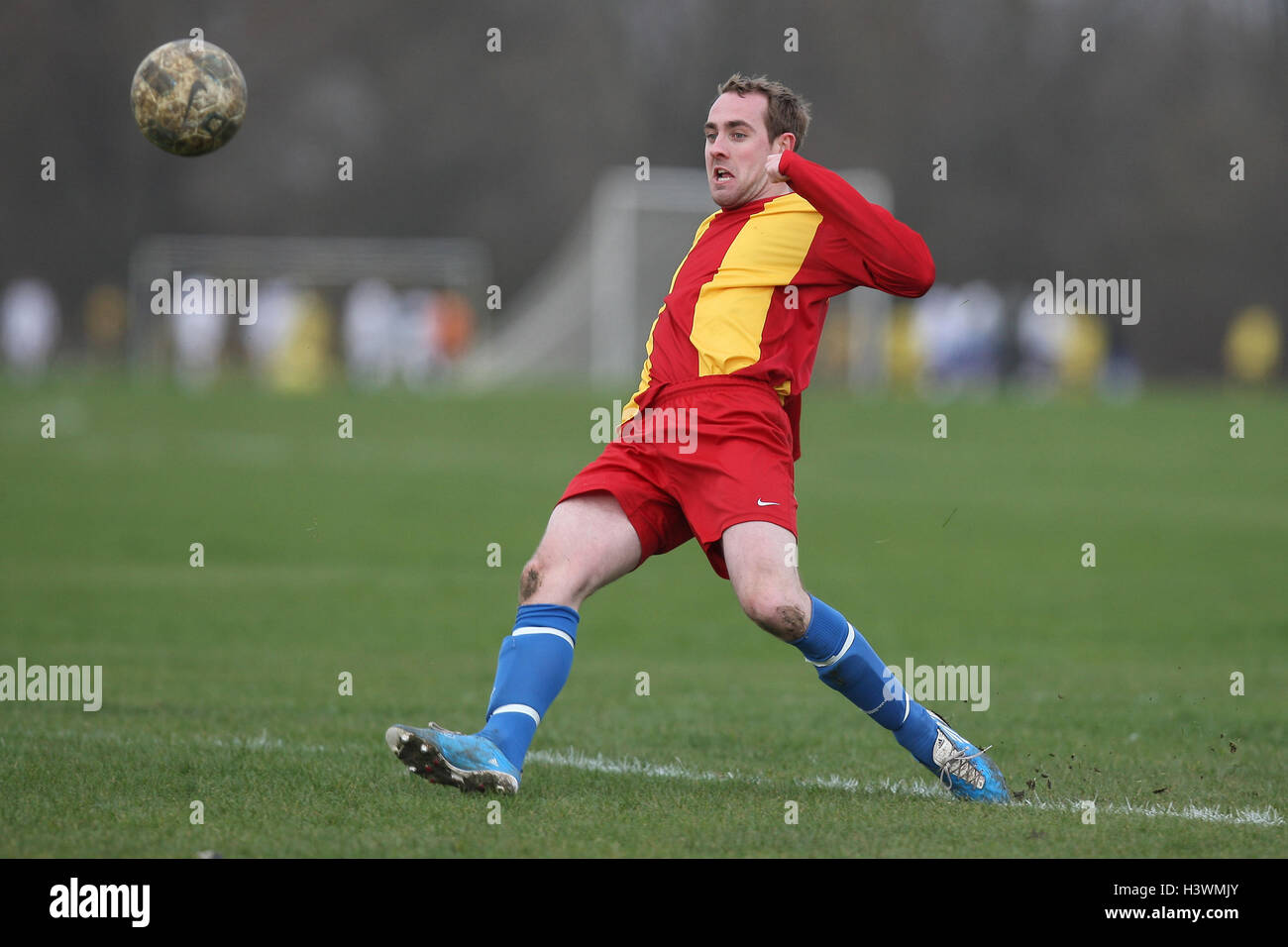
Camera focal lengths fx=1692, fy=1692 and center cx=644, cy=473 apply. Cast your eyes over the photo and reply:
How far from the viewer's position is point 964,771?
552 cm

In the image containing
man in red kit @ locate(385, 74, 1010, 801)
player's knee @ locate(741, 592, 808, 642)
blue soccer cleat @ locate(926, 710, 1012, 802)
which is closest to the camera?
player's knee @ locate(741, 592, 808, 642)

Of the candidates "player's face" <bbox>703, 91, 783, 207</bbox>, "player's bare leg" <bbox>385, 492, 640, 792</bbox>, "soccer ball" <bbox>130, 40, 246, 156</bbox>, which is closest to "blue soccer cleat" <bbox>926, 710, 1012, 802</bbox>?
"player's bare leg" <bbox>385, 492, 640, 792</bbox>

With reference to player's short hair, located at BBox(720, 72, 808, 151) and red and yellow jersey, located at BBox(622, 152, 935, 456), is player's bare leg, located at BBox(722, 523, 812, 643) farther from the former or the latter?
player's short hair, located at BBox(720, 72, 808, 151)

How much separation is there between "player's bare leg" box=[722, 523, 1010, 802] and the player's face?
1193 mm

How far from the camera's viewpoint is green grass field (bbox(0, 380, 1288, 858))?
503 centimetres

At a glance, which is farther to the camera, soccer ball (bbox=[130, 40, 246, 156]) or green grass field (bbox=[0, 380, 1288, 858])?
soccer ball (bbox=[130, 40, 246, 156])

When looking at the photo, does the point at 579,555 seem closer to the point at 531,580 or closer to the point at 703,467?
the point at 531,580

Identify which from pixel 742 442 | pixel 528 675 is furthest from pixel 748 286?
pixel 528 675

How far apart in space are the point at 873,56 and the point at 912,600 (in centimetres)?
4768

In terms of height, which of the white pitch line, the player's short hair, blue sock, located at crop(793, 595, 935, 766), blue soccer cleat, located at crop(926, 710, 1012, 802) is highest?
the player's short hair

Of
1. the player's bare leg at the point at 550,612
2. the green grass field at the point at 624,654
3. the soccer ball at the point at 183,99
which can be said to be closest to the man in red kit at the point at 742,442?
the player's bare leg at the point at 550,612

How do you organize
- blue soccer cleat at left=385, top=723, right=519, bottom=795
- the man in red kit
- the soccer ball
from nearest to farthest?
blue soccer cleat at left=385, top=723, right=519, bottom=795, the man in red kit, the soccer ball
